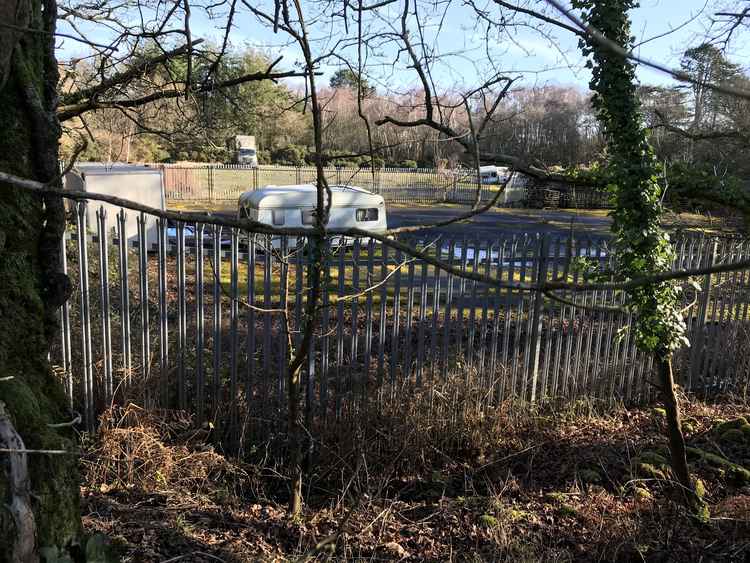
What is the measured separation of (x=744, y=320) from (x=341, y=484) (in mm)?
5314

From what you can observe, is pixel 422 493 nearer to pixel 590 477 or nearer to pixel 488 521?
pixel 488 521

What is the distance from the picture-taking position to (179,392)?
492cm

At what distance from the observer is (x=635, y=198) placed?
4465mm

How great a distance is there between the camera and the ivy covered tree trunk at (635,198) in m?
4.39

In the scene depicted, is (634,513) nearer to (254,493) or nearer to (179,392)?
(254,493)

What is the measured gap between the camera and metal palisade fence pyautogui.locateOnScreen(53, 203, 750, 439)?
4.70 meters

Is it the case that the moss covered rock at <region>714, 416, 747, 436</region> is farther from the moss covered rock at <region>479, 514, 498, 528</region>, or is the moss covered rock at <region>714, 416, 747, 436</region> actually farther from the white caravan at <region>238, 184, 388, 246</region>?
the white caravan at <region>238, 184, 388, 246</region>

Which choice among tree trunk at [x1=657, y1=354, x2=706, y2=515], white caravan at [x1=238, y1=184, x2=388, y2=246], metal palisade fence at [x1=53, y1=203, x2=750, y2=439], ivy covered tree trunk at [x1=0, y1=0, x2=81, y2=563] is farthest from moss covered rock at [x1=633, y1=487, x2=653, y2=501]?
white caravan at [x1=238, y1=184, x2=388, y2=246]

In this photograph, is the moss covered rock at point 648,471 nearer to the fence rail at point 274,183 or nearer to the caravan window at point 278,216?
the caravan window at point 278,216

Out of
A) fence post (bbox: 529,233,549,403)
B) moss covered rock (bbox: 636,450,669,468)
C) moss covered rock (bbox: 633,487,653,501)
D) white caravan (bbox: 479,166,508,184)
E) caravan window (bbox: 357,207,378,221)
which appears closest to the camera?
white caravan (bbox: 479,166,508,184)

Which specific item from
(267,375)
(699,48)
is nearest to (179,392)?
(267,375)

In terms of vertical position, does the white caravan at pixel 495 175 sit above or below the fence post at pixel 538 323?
above

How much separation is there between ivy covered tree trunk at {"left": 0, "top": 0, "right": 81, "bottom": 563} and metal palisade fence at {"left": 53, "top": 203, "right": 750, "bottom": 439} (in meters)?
1.45

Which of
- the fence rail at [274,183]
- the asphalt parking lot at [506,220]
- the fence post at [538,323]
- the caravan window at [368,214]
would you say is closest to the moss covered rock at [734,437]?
the fence post at [538,323]
